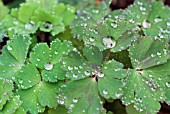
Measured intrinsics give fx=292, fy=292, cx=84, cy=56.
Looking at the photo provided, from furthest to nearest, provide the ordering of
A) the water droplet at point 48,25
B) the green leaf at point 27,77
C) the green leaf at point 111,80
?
the water droplet at point 48,25 → the green leaf at point 27,77 → the green leaf at point 111,80

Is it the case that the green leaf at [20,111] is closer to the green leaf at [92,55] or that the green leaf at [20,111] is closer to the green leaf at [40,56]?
the green leaf at [40,56]

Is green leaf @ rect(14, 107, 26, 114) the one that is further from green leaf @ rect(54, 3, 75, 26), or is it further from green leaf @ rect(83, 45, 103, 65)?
green leaf @ rect(54, 3, 75, 26)

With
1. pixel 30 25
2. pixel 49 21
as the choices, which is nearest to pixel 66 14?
pixel 49 21

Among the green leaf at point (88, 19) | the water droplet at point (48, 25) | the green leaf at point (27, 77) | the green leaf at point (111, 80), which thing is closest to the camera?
the green leaf at point (111, 80)

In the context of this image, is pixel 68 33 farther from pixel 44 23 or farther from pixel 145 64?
pixel 145 64

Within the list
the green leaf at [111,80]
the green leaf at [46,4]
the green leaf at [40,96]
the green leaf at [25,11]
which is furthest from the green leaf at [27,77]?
the green leaf at [46,4]

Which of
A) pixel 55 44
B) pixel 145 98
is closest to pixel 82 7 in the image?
pixel 55 44
